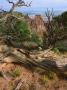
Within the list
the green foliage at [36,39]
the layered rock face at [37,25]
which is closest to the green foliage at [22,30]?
the green foliage at [36,39]

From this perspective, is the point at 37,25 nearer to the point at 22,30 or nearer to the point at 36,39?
the point at 36,39

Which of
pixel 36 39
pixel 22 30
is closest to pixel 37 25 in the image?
pixel 36 39

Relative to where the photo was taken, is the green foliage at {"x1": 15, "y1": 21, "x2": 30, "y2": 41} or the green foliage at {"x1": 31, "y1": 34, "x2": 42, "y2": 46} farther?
the green foliage at {"x1": 31, "y1": 34, "x2": 42, "y2": 46}

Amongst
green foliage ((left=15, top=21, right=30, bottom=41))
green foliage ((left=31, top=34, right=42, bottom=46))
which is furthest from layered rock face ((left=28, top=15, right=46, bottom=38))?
green foliage ((left=15, top=21, right=30, bottom=41))

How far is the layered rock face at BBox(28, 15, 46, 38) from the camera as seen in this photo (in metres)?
14.2

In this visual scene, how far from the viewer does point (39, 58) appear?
10.8m

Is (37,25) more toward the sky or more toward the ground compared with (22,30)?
more toward the ground

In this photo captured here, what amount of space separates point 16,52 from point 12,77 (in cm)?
87

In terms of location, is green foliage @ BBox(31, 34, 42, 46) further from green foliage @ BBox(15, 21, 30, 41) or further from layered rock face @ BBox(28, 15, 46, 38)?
layered rock face @ BBox(28, 15, 46, 38)

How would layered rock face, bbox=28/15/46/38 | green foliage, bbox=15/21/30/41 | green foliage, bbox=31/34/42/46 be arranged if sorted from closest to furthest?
green foliage, bbox=15/21/30/41
green foliage, bbox=31/34/42/46
layered rock face, bbox=28/15/46/38

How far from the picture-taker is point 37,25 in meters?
14.7

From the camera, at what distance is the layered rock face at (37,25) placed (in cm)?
1416

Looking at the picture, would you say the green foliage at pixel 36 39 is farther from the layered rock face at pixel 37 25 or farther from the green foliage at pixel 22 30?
the layered rock face at pixel 37 25

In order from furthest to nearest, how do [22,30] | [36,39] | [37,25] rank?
[37,25] < [36,39] < [22,30]
